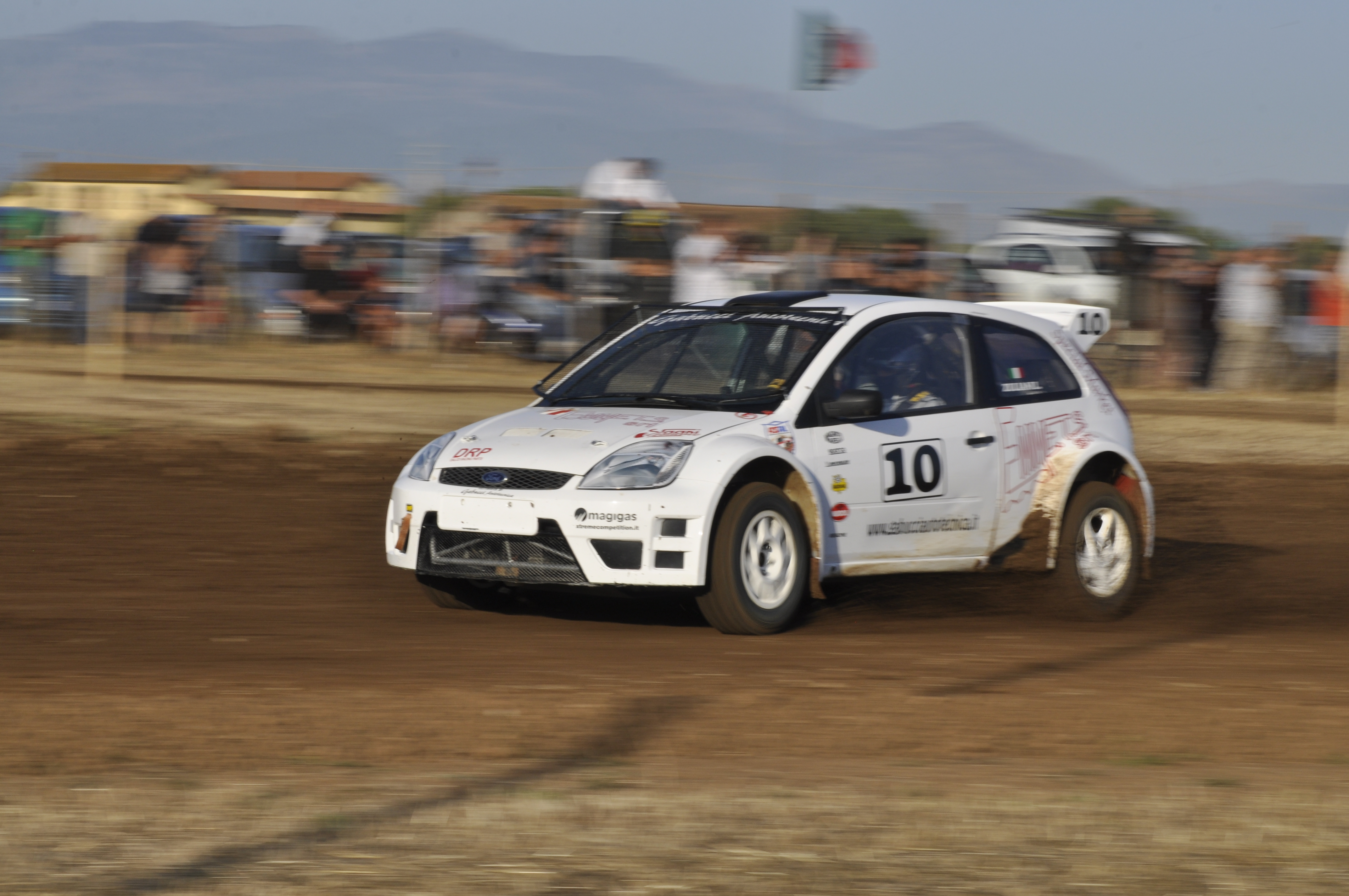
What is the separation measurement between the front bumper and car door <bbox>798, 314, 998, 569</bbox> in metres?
0.83

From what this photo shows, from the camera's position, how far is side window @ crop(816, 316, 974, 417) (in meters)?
8.30

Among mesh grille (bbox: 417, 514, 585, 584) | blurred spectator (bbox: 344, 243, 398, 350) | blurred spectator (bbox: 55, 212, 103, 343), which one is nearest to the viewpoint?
mesh grille (bbox: 417, 514, 585, 584)

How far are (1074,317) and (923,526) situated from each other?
1.93 m

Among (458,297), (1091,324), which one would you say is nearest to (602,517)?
(1091,324)

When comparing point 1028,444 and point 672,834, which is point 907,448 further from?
point 672,834

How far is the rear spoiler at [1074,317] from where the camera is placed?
31.1 ft

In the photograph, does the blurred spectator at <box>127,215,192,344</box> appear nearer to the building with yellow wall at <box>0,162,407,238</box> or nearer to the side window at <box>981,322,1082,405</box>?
the building with yellow wall at <box>0,162,407,238</box>

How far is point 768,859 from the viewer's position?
175 inches

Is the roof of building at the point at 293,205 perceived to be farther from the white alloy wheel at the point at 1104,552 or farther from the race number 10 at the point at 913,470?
the race number 10 at the point at 913,470

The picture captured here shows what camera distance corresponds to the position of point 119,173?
19703 millimetres

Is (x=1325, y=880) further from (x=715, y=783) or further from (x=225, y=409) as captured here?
(x=225, y=409)

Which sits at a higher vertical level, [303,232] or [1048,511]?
[303,232]

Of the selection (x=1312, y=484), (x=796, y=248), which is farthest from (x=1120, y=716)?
(x=796, y=248)

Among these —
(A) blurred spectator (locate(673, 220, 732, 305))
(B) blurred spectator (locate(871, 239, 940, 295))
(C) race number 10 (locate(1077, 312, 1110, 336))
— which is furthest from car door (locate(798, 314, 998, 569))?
(B) blurred spectator (locate(871, 239, 940, 295))
